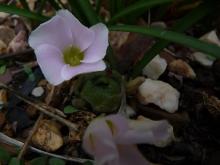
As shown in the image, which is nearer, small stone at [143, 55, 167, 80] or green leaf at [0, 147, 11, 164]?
green leaf at [0, 147, 11, 164]

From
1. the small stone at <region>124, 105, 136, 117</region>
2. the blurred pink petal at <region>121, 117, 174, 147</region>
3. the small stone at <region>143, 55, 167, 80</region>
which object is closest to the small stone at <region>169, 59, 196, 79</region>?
the small stone at <region>143, 55, 167, 80</region>

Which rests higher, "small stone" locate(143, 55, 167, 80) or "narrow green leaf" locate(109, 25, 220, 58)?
"narrow green leaf" locate(109, 25, 220, 58)

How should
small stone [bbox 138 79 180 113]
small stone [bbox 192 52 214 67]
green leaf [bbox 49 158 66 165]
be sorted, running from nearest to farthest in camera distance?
green leaf [bbox 49 158 66 165] < small stone [bbox 138 79 180 113] < small stone [bbox 192 52 214 67]

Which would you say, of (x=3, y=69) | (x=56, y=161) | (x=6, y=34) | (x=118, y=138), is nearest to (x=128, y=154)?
(x=118, y=138)

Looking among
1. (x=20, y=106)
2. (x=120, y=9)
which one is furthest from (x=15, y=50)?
(x=120, y=9)

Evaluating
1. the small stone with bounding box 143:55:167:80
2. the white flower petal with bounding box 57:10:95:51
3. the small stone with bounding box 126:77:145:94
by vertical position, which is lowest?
the small stone with bounding box 143:55:167:80

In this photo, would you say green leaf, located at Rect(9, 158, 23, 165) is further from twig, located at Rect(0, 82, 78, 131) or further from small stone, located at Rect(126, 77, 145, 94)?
small stone, located at Rect(126, 77, 145, 94)
